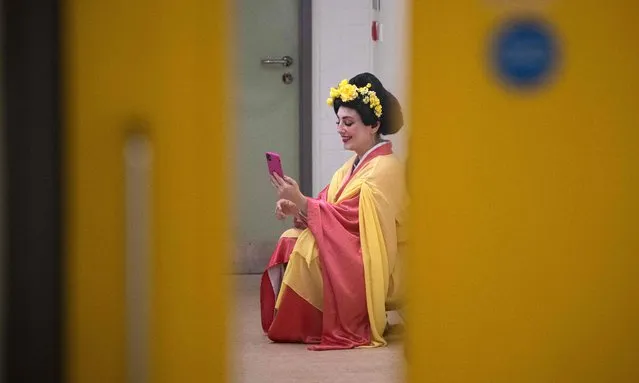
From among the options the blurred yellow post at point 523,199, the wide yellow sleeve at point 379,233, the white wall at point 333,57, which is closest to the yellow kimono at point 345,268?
the wide yellow sleeve at point 379,233

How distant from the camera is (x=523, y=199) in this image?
1.98 metres

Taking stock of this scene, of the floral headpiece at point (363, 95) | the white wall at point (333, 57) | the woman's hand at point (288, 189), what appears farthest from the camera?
the white wall at point (333, 57)

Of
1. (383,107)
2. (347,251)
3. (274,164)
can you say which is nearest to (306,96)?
(383,107)

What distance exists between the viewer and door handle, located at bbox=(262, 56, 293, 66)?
5602mm

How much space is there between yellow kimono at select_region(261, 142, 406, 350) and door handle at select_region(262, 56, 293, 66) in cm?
172

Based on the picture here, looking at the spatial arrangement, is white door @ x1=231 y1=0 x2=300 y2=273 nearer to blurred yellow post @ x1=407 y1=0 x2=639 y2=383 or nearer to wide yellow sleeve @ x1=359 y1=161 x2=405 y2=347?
wide yellow sleeve @ x1=359 y1=161 x2=405 y2=347

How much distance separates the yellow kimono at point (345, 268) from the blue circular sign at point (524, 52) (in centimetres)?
198

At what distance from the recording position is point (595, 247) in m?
2.00

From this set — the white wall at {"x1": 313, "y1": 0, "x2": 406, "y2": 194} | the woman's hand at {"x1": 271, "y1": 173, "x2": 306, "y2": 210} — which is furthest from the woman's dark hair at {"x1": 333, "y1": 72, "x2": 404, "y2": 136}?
the white wall at {"x1": 313, "y1": 0, "x2": 406, "y2": 194}

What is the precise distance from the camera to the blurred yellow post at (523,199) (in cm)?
196

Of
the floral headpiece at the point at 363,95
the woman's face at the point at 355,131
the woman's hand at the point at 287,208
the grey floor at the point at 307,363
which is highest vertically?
the floral headpiece at the point at 363,95

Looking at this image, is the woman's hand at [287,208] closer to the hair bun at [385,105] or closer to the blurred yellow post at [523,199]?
the hair bun at [385,105]

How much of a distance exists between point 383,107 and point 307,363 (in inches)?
49.3

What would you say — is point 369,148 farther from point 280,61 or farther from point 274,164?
point 280,61
